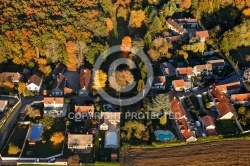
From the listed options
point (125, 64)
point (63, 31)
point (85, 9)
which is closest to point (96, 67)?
point (125, 64)

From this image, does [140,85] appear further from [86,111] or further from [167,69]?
[86,111]

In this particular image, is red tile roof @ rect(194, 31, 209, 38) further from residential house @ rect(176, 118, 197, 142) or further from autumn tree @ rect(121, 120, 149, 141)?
autumn tree @ rect(121, 120, 149, 141)

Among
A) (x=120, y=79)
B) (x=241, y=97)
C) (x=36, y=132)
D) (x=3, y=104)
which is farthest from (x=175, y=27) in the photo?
(x=3, y=104)

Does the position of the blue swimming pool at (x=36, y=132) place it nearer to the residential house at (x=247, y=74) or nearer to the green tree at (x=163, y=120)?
the green tree at (x=163, y=120)

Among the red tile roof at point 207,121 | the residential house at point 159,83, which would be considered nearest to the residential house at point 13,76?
the residential house at point 159,83

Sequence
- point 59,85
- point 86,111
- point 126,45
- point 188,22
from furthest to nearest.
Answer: point 188,22 → point 126,45 → point 59,85 → point 86,111

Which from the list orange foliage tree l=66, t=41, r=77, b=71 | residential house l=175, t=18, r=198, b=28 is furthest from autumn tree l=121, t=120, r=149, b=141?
residential house l=175, t=18, r=198, b=28

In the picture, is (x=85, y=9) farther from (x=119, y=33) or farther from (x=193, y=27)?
(x=193, y=27)
